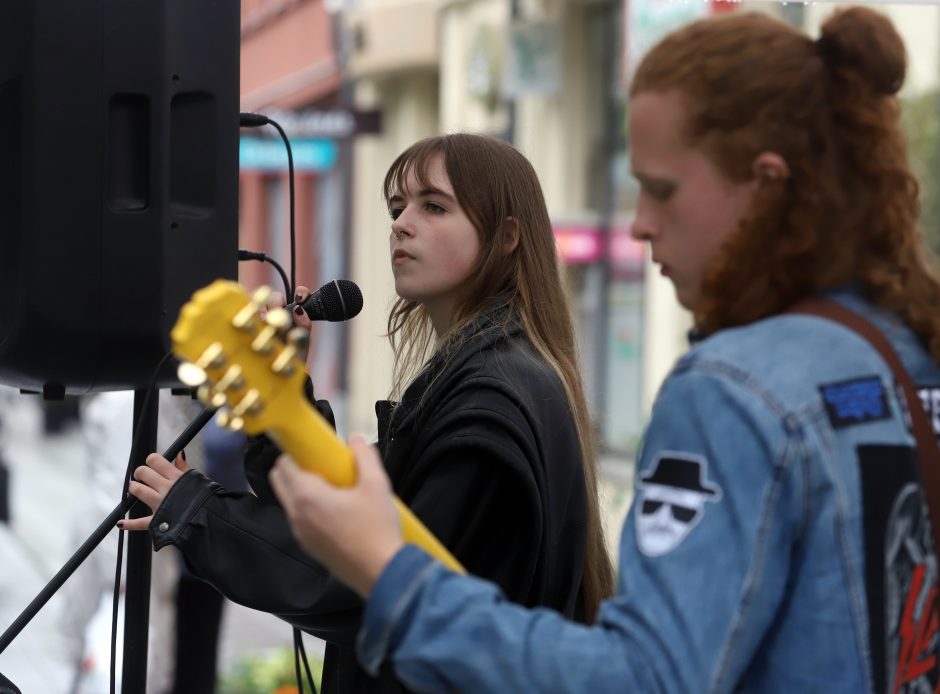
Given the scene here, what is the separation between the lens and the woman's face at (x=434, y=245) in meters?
2.42

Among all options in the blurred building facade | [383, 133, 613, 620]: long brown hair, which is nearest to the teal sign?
the blurred building facade

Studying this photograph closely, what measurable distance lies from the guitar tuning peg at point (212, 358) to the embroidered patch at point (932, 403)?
2.07ft

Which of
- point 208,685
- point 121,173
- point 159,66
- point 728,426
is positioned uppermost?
point 159,66

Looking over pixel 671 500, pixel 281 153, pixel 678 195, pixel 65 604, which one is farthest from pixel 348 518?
Answer: pixel 281 153

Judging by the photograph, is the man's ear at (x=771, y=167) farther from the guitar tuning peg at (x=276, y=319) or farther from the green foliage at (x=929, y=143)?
the green foliage at (x=929, y=143)

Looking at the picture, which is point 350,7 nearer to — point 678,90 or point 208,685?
point 208,685

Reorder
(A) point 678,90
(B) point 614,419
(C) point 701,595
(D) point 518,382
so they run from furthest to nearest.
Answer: (B) point 614,419 → (D) point 518,382 → (A) point 678,90 → (C) point 701,595

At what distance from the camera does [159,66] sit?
235 cm

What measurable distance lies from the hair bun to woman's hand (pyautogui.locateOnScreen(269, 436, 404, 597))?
1.87ft

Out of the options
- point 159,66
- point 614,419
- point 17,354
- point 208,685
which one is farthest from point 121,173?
point 614,419

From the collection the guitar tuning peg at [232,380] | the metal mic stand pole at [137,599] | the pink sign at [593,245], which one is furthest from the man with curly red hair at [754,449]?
the pink sign at [593,245]

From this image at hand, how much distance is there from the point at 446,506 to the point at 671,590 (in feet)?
2.93

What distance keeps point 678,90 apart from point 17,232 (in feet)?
4.20

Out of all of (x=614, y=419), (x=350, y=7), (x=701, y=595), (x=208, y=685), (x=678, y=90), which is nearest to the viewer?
(x=701, y=595)
